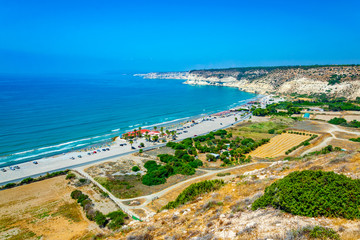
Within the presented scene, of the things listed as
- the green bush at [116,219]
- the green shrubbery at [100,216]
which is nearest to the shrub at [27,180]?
the green shrubbery at [100,216]

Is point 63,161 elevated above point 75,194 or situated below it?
above

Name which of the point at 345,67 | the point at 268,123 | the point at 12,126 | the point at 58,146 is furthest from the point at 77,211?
the point at 345,67

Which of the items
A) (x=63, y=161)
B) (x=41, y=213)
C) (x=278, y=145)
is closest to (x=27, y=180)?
(x=63, y=161)

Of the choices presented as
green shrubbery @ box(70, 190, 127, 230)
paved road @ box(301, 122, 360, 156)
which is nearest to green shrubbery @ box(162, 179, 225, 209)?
green shrubbery @ box(70, 190, 127, 230)

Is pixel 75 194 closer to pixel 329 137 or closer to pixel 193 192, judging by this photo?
pixel 193 192

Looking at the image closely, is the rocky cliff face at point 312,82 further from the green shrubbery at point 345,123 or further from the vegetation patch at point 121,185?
the vegetation patch at point 121,185
